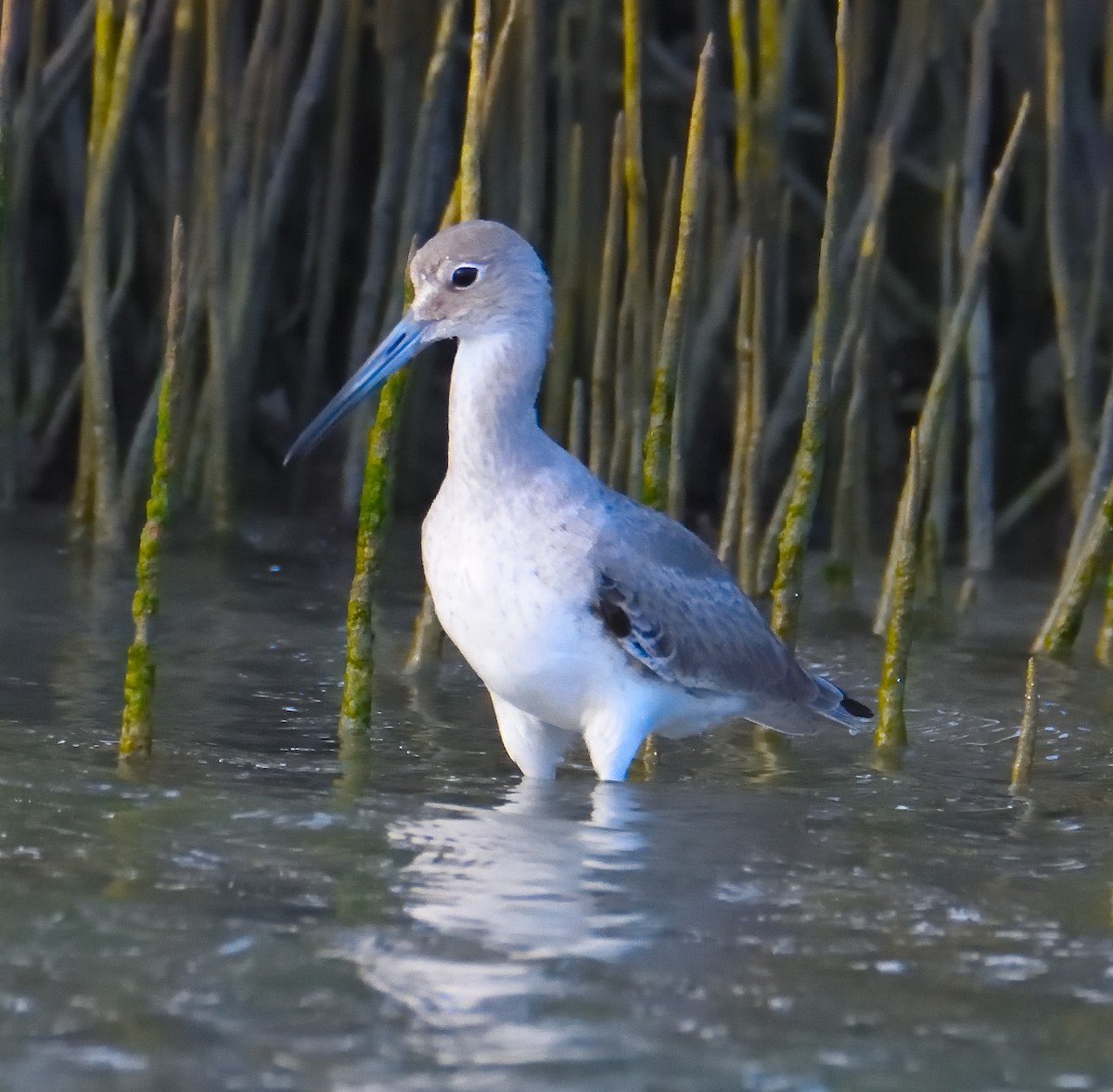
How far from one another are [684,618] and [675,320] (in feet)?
2.22

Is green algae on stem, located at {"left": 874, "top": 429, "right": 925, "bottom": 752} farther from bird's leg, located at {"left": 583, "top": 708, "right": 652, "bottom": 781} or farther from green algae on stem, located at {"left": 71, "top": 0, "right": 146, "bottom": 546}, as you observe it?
green algae on stem, located at {"left": 71, "top": 0, "right": 146, "bottom": 546}

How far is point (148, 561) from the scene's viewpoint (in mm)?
4180

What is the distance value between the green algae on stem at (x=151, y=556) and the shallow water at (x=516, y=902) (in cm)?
9

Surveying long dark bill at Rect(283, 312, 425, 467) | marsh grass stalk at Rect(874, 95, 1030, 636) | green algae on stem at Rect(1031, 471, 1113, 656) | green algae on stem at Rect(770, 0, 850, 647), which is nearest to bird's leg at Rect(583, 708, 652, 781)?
green algae on stem at Rect(770, 0, 850, 647)

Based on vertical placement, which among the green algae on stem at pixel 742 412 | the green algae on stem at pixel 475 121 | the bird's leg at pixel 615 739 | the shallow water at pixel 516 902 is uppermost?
the green algae on stem at pixel 475 121

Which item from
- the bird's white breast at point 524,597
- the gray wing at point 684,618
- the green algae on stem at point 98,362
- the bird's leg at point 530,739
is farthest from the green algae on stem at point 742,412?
the green algae on stem at point 98,362

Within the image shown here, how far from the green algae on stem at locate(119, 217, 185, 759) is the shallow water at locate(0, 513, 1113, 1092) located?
0.09 metres

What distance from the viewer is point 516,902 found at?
346cm

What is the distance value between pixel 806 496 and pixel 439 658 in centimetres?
131

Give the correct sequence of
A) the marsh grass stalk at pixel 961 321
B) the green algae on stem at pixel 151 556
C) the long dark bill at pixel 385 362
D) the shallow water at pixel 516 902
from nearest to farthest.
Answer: the shallow water at pixel 516 902 < the green algae on stem at pixel 151 556 < the long dark bill at pixel 385 362 < the marsh grass stalk at pixel 961 321

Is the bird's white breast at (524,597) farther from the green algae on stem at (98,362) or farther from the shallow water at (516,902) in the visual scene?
the green algae on stem at (98,362)

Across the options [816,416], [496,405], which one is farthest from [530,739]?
[816,416]

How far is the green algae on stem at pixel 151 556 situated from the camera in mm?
4020

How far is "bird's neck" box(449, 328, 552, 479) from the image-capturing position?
4.59m
